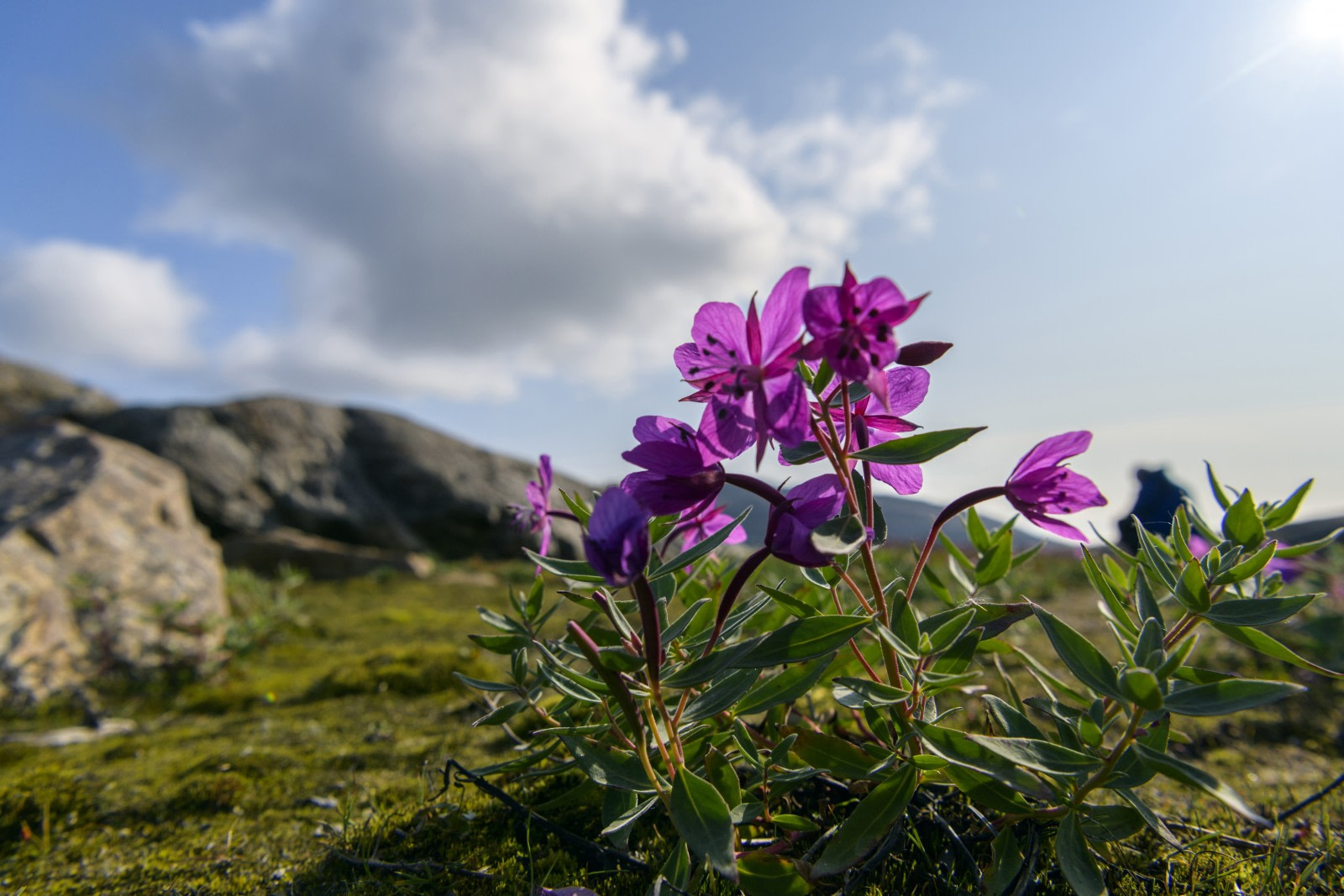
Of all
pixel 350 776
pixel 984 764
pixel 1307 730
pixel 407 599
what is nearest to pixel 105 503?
pixel 407 599

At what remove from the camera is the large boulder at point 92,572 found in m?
3.85

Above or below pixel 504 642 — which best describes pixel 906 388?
above

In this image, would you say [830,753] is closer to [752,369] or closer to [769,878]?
[769,878]

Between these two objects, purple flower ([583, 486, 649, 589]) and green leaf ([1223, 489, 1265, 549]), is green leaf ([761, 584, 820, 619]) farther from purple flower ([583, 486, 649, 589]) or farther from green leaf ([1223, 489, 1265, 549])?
green leaf ([1223, 489, 1265, 549])

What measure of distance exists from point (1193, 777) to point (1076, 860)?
10.9 inches

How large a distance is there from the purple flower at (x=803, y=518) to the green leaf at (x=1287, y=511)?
0.81 meters

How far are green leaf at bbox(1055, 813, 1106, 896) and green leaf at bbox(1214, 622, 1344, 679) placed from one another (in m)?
0.39

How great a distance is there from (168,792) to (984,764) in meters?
2.24

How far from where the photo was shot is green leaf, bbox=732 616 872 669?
3.31ft

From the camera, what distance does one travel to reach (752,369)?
100 cm

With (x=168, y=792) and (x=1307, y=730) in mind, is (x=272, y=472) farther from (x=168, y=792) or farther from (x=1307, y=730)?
(x=1307, y=730)

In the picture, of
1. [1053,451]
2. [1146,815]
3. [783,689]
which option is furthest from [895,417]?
[1146,815]

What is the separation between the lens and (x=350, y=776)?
6.98 ft

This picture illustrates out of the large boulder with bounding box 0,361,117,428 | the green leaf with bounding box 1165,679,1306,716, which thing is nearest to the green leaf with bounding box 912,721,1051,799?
the green leaf with bounding box 1165,679,1306,716
